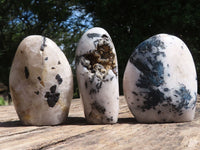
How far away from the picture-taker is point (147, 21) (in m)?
4.57

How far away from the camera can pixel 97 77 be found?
1727 millimetres

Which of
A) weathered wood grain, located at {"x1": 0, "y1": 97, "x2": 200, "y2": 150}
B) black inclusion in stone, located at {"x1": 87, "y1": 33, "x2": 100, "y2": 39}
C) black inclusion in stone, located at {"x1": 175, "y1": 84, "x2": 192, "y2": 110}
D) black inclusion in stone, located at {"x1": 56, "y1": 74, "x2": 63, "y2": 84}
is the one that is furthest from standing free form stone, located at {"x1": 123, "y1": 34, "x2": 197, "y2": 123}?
black inclusion in stone, located at {"x1": 56, "y1": 74, "x2": 63, "y2": 84}

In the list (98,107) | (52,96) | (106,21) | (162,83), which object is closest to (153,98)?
(162,83)

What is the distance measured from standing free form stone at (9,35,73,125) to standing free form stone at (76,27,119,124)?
0.14 meters

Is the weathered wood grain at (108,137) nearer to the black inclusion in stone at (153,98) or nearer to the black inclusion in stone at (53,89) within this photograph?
the black inclusion in stone at (153,98)

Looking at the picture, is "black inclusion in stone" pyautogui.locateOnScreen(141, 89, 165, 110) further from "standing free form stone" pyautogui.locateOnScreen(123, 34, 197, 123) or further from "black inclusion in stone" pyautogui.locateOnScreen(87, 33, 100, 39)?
"black inclusion in stone" pyautogui.locateOnScreen(87, 33, 100, 39)

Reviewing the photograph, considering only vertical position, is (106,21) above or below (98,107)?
above

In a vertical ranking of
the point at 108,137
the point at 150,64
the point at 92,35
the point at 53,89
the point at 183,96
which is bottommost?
the point at 108,137

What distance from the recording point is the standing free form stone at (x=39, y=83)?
1731 mm

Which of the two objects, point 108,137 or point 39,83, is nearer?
point 108,137

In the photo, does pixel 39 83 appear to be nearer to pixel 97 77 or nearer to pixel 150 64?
pixel 97 77

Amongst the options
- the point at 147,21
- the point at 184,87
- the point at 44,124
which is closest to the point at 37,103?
the point at 44,124

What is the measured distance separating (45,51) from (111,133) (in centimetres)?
71

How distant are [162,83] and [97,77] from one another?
1.37 ft
